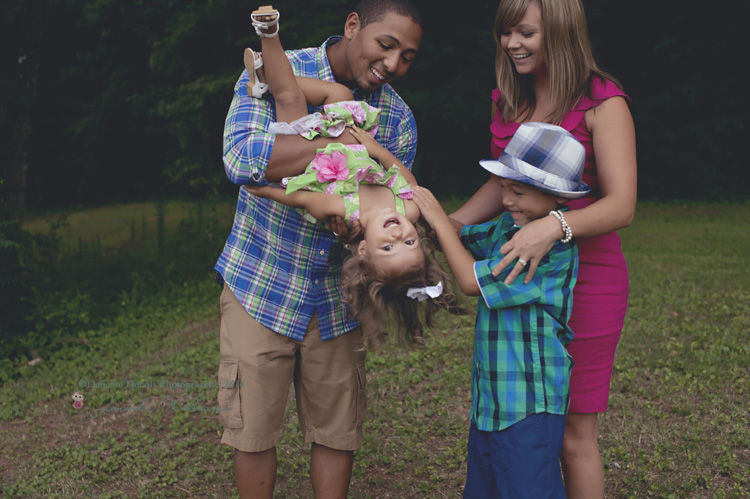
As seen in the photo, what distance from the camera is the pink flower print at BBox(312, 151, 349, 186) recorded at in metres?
2.36

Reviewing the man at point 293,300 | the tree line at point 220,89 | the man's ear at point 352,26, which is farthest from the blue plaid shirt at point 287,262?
the tree line at point 220,89

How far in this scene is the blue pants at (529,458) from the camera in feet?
7.20

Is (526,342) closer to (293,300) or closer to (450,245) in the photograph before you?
(450,245)

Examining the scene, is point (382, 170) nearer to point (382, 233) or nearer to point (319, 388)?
point (382, 233)

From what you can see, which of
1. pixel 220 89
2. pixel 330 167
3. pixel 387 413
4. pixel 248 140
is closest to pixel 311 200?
pixel 330 167

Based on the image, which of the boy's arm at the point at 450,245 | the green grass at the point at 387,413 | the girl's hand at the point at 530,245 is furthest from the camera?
the green grass at the point at 387,413

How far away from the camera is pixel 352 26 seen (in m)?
2.61

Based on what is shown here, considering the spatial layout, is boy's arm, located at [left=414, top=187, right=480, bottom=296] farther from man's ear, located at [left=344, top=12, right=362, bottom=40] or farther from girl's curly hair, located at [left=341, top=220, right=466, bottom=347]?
man's ear, located at [left=344, top=12, right=362, bottom=40]

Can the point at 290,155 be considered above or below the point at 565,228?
above

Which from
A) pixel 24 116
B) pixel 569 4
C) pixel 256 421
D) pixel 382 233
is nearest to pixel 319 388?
pixel 256 421

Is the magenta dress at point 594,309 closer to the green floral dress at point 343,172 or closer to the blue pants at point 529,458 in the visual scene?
the blue pants at point 529,458

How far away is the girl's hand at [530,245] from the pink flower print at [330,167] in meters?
0.60

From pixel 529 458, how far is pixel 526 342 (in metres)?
0.36

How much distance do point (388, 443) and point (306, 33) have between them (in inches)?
196
